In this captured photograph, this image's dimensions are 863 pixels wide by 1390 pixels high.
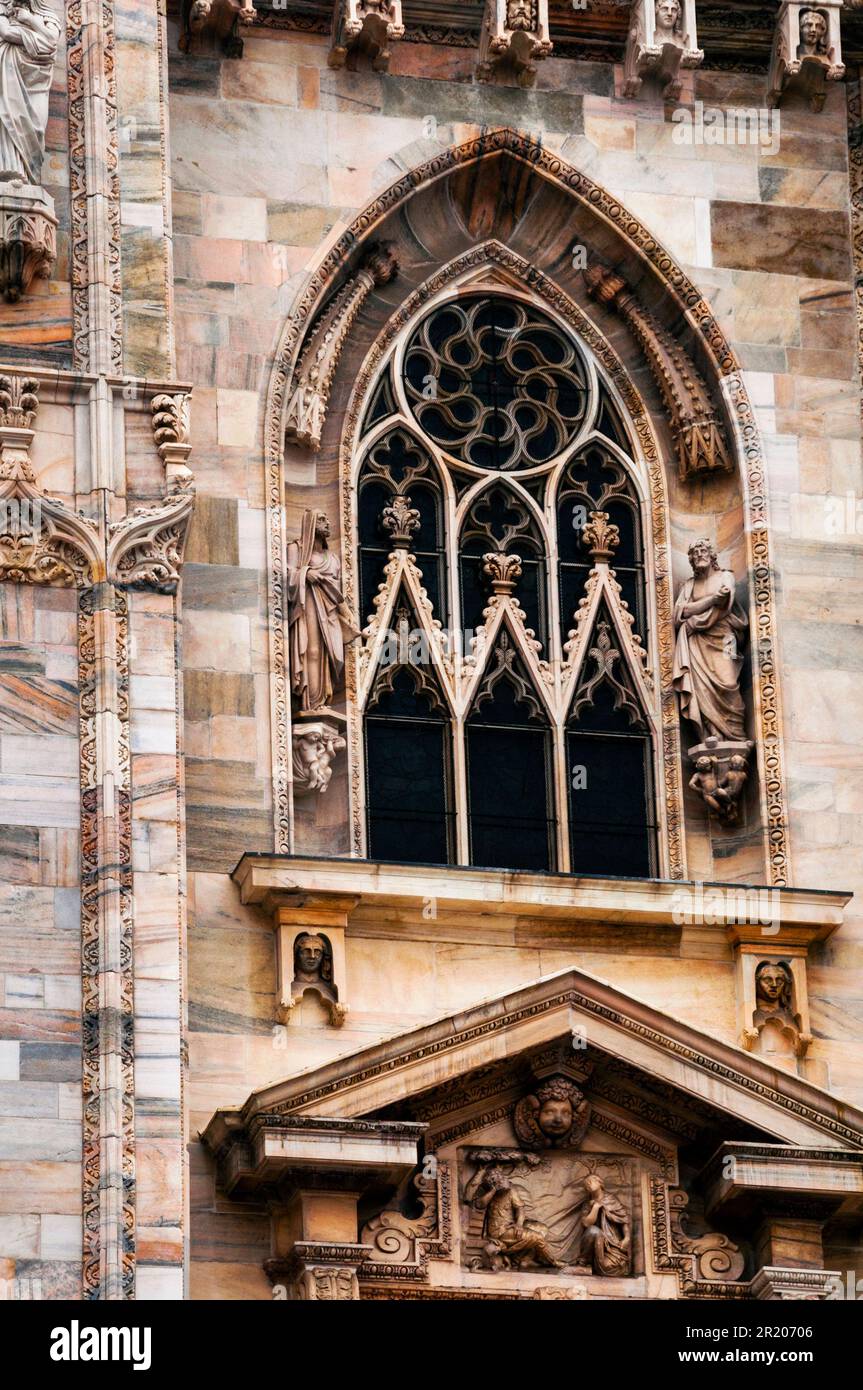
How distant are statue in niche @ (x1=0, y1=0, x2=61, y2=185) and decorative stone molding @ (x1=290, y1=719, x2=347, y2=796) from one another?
3384 mm

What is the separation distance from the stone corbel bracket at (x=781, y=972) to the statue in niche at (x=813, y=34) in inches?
215

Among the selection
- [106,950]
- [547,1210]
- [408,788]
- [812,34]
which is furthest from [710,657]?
[106,950]

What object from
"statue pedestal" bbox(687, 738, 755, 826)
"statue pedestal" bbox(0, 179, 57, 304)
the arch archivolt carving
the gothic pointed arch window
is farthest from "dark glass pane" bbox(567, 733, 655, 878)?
"statue pedestal" bbox(0, 179, 57, 304)

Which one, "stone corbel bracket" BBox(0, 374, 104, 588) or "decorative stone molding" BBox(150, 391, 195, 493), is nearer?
"stone corbel bracket" BBox(0, 374, 104, 588)

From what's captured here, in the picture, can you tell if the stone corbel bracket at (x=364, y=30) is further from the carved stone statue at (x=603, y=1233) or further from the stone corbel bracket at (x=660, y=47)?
the carved stone statue at (x=603, y=1233)

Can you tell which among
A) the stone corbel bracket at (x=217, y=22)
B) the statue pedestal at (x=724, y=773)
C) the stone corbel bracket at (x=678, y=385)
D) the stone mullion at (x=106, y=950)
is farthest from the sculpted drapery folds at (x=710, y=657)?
the stone corbel bracket at (x=217, y=22)

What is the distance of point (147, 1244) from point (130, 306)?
17.3 ft

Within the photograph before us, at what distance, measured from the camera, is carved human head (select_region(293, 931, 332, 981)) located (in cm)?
2442

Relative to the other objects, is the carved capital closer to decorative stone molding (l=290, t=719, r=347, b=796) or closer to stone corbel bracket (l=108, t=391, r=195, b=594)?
stone corbel bracket (l=108, t=391, r=195, b=594)

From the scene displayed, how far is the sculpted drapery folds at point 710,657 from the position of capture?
25.9 m

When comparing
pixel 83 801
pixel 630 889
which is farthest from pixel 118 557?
pixel 630 889

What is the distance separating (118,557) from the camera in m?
23.9
